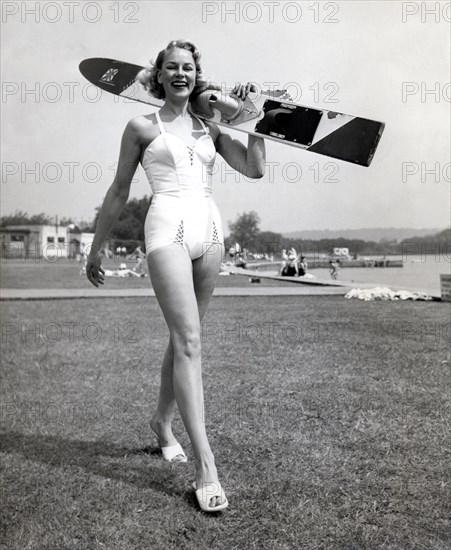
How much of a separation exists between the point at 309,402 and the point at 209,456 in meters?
1.84

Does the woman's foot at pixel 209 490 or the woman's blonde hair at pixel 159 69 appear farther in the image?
the woman's blonde hair at pixel 159 69

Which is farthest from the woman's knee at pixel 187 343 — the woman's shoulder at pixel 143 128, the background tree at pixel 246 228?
the background tree at pixel 246 228

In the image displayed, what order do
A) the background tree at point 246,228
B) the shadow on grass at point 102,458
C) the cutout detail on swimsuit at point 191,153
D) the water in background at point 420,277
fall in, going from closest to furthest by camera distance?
1. the cutout detail on swimsuit at point 191,153
2. the shadow on grass at point 102,458
3. the water in background at point 420,277
4. the background tree at point 246,228

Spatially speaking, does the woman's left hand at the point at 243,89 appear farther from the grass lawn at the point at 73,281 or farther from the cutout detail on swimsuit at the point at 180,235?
the grass lawn at the point at 73,281

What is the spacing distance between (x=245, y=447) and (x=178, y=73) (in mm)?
2118

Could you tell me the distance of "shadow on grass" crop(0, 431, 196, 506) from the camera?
3150 mm

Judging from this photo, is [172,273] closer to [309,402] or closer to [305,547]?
[305,547]

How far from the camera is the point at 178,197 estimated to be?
3.00 m

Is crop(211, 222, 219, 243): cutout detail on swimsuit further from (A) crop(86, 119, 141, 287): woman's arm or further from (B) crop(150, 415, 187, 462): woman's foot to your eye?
(B) crop(150, 415, 187, 462): woman's foot

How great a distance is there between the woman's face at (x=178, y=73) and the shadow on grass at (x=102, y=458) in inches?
77.2

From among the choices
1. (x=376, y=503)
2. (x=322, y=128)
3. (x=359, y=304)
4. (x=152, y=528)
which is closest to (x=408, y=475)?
(x=376, y=503)

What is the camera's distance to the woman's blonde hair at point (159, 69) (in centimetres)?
311

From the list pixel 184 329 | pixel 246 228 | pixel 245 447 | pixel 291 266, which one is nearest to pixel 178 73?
pixel 184 329

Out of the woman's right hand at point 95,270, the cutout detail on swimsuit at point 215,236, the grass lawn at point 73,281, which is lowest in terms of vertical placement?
the grass lawn at point 73,281
